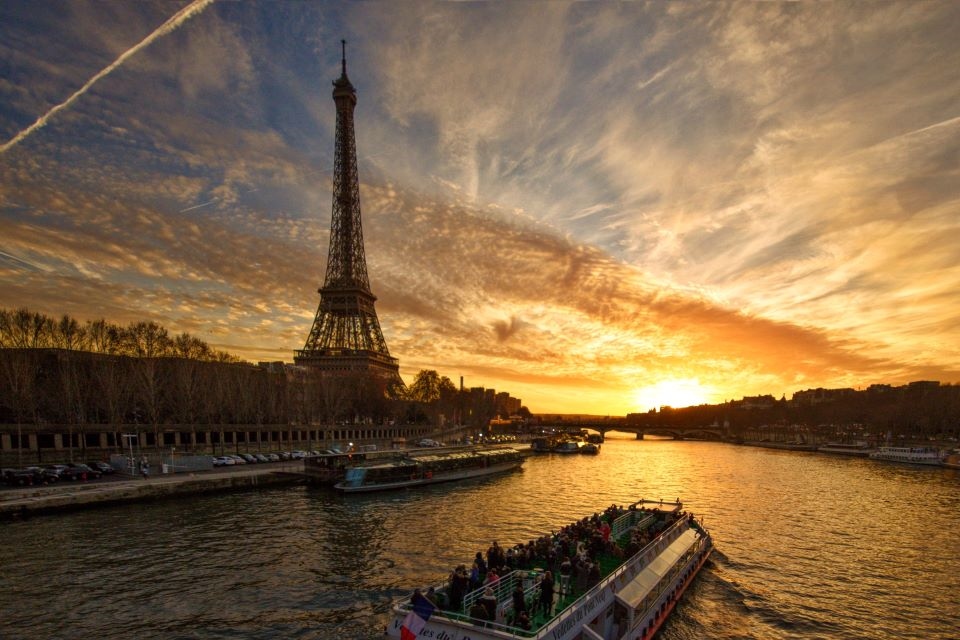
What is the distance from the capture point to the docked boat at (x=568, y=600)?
53.7ft

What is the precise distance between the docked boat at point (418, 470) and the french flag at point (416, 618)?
43931 mm

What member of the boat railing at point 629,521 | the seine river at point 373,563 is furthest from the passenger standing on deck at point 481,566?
the boat railing at point 629,521

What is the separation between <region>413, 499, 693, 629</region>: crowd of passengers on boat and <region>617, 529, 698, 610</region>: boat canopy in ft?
3.92

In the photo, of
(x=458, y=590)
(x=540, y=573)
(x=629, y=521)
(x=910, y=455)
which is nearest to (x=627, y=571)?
(x=540, y=573)

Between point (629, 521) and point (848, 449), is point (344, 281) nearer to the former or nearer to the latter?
point (629, 521)

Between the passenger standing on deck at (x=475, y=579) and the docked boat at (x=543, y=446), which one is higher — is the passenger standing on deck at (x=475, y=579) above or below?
above

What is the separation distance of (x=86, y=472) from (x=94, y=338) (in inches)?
1822

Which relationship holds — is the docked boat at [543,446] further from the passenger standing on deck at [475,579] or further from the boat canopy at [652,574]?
the passenger standing on deck at [475,579]

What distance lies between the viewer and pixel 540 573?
20938mm

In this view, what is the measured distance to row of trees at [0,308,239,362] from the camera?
76.2m

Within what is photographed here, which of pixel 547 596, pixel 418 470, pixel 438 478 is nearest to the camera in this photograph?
pixel 547 596

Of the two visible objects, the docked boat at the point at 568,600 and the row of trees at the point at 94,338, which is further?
the row of trees at the point at 94,338

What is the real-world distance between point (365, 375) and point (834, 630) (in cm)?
12687

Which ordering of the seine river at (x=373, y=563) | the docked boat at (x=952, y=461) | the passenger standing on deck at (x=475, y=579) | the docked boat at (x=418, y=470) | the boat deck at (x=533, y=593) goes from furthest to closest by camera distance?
the docked boat at (x=952, y=461)
the docked boat at (x=418, y=470)
the seine river at (x=373, y=563)
the passenger standing on deck at (x=475, y=579)
the boat deck at (x=533, y=593)
